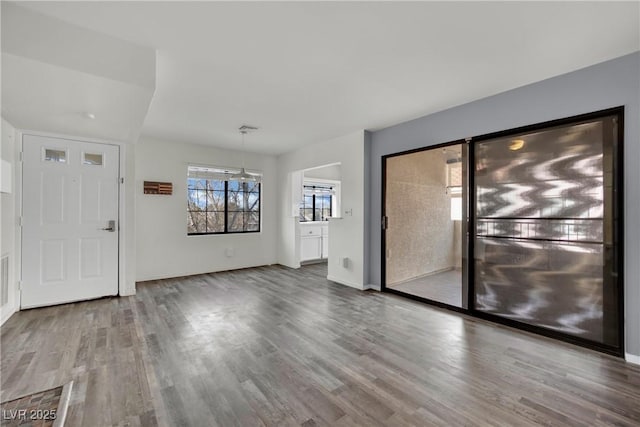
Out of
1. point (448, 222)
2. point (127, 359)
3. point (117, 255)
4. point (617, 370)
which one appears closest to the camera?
point (617, 370)

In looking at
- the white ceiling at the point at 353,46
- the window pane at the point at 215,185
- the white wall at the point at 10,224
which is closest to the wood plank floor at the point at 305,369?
the white wall at the point at 10,224

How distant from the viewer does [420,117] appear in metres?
4.00

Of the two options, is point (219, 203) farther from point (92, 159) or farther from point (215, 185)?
point (92, 159)

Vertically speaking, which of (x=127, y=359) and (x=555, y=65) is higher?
(x=555, y=65)

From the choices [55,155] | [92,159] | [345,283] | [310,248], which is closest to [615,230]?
[345,283]

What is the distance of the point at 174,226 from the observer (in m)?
5.43

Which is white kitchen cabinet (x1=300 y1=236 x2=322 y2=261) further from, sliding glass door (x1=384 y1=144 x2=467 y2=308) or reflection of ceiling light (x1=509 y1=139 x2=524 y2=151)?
reflection of ceiling light (x1=509 y1=139 x2=524 y2=151)

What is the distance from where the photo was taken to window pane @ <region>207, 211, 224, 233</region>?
19.5ft

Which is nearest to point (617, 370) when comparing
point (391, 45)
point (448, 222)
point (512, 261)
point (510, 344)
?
point (510, 344)

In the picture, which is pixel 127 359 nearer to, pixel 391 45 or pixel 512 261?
pixel 391 45

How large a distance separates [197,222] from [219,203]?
0.58 m

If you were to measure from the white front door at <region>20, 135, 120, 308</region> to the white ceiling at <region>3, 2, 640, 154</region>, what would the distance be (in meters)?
1.52

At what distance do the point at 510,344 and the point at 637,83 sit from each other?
2430 millimetres

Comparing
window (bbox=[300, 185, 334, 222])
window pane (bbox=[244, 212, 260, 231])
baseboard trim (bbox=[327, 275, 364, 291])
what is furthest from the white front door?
window (bbox=[300, 185, 334, 222])
